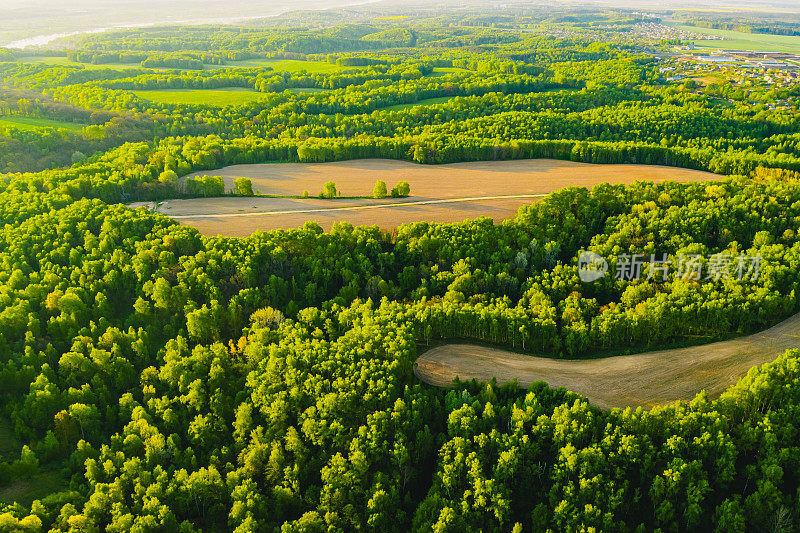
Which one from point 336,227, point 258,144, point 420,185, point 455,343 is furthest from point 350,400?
point 258,144

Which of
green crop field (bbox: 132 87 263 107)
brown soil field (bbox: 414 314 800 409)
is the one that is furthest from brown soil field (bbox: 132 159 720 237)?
green crop field (bbox: 132 87 263 107)

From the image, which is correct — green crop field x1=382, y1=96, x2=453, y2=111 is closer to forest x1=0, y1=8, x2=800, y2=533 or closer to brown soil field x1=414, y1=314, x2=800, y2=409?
forest x1=0, y1=8, x2=800, y2=533

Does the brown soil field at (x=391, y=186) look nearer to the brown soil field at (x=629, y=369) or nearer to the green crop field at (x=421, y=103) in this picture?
the brown soil field at (x=629, y=369)

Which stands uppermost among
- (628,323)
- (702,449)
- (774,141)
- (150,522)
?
(774,141)

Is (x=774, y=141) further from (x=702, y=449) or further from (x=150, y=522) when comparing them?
(x=150, y=522)

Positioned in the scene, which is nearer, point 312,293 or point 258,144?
point 312,293
